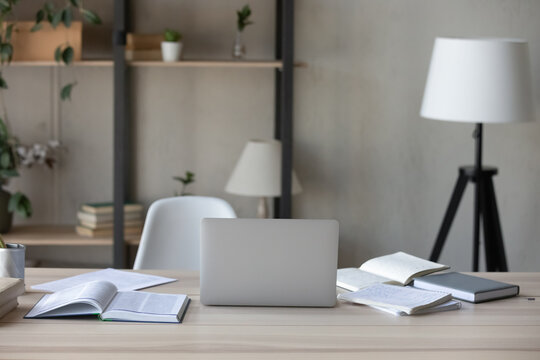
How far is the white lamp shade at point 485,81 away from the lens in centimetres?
344

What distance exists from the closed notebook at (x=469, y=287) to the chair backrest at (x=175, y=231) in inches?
36.5

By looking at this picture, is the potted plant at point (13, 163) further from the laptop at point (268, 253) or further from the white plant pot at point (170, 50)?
the laptop at point (268, 253)

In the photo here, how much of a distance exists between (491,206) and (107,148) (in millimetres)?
2123

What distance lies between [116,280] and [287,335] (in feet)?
2.31

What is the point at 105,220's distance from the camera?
388 cm

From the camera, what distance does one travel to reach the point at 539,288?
7.47ft

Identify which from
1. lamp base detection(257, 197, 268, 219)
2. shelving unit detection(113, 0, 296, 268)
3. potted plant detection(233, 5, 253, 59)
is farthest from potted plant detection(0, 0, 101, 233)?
lamp base detection(257, 197, 268, 219)

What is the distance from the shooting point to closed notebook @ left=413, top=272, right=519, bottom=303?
6.83ft

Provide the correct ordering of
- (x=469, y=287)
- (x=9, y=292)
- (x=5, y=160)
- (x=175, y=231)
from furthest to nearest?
(x=5, y=160), (x=175, y=231), (x=469, y=287), (x=9, y=292)

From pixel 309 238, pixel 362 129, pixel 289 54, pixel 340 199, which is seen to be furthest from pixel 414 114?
pixel 309 238

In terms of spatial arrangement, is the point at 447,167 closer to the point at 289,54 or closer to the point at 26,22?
the point at 289,54

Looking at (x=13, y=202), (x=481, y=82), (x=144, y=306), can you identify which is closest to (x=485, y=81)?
(x=481, y=82)

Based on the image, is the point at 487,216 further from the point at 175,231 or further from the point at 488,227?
Answer: the point at 175,231

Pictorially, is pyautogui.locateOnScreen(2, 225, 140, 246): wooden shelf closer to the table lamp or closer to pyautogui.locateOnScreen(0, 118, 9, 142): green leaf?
pyautogui.locateOnScreen(0, 118, 9, 142): green leaf
